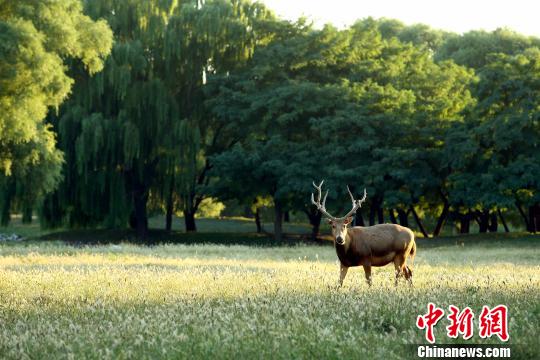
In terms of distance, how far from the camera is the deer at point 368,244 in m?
13.5

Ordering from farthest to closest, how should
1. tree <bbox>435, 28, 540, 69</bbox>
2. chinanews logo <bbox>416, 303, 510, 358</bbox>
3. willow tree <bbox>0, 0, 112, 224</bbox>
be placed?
tree <bbox>435, 28, 540, 69</bbox>
willow tree <bbox>0, 0, 112, 224</bbox>
chinanews logo <bbox>416, 303, 510, 358</bbox>

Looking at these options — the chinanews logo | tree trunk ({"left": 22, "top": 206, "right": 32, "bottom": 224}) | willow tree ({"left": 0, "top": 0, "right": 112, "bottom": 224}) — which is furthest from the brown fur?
tree trunk ({"left": 22, "top": 206, "right": 32, "bottom": 224})

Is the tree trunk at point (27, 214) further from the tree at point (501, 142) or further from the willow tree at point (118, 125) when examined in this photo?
the tree at point (501, 142)

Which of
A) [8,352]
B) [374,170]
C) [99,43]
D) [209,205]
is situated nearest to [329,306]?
[8,352]

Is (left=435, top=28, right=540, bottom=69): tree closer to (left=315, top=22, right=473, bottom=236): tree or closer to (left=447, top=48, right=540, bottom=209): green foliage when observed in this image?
(left=315, top=22, right=473, bottom=236): tree

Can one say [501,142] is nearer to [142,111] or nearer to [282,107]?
[282,107]

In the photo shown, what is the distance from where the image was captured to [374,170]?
1551 inches

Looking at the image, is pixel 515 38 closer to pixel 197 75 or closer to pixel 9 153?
pixel 197 75

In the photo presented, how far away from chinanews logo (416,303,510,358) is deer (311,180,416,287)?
13.9 ft

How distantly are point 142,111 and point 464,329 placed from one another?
121 ft

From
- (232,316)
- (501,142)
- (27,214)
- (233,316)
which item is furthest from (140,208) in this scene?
(232,316)

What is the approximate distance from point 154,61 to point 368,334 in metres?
38.5

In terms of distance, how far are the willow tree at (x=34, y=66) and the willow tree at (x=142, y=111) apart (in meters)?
11.4

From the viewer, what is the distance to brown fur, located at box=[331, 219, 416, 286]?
13.7 m
